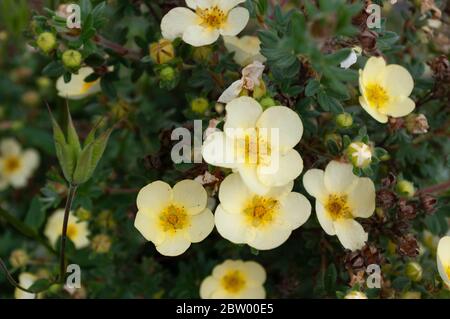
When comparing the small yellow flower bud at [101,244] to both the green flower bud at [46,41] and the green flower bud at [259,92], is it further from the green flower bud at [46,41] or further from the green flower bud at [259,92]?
the green flower bud at [259,92]

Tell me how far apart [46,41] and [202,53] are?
0.36m

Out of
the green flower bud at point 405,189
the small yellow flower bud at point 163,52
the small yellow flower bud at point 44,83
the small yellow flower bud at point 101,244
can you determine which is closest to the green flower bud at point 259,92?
the small yellow flower bud at point 163,52

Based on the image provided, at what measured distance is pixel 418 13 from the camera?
1575 millimetres

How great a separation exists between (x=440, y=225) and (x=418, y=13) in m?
0.55

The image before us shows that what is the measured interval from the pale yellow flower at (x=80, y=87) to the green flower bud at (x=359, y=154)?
2.44 feet

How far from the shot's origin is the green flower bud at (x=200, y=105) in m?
1.41

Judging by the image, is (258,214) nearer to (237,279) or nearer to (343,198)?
(343,198)

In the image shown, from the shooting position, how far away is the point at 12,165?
7.68ft

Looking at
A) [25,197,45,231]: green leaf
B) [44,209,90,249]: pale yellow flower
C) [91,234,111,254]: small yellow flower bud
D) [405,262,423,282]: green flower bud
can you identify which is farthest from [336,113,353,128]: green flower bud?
[44,209,90,249]: pale yellow flower

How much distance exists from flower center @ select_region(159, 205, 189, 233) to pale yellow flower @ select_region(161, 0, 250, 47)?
358 mm

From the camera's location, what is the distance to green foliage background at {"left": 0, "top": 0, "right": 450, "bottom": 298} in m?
1.27

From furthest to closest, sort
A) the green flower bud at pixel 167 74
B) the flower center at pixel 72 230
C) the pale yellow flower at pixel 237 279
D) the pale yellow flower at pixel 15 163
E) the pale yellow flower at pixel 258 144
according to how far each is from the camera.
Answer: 1. the pale yellow flower at pixel 15 163
2. the flower center at pixel 72 230
3. the pale yellow flower at pixel 237 279
4. the green flower bud at pixel 167 74
5. the pale yellow flower at pixel 258 144
